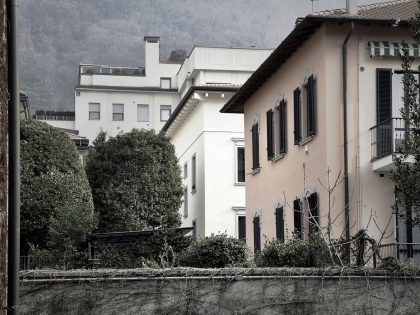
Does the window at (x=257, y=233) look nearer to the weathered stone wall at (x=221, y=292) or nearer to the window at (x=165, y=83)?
the weathered stone wall at (x=221, y=292)

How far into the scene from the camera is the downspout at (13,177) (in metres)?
7.31

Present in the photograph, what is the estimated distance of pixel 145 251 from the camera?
26.4m

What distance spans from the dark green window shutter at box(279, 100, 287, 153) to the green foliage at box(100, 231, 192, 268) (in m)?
4.22

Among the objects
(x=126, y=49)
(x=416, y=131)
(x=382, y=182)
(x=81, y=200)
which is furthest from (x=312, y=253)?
(x=126, y=49)

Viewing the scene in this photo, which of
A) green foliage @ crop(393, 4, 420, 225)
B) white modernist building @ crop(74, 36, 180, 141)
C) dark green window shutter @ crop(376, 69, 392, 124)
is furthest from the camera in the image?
white modernist building @ crop(74, 36, 180, 141)

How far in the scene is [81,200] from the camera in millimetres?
38562

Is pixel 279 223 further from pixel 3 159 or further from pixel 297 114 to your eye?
pixel 3 159

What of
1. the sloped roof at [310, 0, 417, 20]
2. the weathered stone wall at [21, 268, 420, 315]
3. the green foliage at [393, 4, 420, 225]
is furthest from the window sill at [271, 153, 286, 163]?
the weathered stone wall at [21, 268, 420, 315]

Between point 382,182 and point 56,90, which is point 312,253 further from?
point 56,90

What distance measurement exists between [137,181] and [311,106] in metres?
22.6

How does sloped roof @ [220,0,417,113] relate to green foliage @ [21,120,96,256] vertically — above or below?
above

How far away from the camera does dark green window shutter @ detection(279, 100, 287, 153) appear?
2936 centimetres

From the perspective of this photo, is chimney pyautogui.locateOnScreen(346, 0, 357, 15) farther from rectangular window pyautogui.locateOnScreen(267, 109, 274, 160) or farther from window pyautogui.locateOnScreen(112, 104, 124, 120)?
window pyautogui.locateOnScreen(112, 104, 124, 120)

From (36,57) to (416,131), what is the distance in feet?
495
